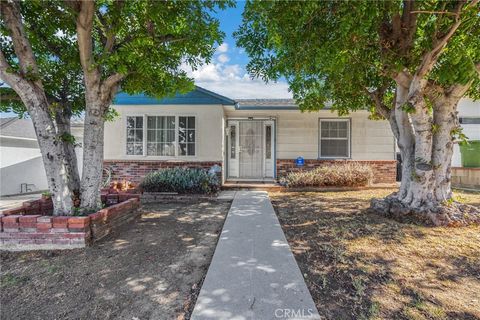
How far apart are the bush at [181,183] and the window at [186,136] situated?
1687mm

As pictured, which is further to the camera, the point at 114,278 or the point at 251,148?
the point at 251,148

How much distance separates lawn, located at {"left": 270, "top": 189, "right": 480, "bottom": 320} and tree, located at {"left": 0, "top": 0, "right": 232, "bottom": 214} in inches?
149

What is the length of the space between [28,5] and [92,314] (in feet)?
16.4

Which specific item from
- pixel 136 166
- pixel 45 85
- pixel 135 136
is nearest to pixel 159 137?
pixel 135 136

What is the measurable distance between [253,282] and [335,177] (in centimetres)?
713

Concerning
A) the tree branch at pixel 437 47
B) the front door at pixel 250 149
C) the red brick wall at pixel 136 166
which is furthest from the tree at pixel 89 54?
the front door at pixel 250 149

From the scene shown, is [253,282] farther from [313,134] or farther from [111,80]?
[313,134]

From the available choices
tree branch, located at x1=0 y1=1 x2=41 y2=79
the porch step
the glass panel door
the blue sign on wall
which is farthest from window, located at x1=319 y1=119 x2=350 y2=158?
tree branch, located at x1=0 y1=1 x2=41 y2=79

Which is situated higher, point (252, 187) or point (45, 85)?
point (45, 85)

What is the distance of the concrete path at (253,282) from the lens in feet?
7.54

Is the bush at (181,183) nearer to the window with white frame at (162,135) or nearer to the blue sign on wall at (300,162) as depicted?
the window with white frame at (162,135)

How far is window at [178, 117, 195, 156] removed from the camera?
964 cm

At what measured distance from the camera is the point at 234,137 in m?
10.8

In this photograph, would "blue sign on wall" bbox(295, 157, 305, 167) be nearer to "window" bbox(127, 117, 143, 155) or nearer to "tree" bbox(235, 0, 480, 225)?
"tree" bbox(235, 0, 480, 225)
